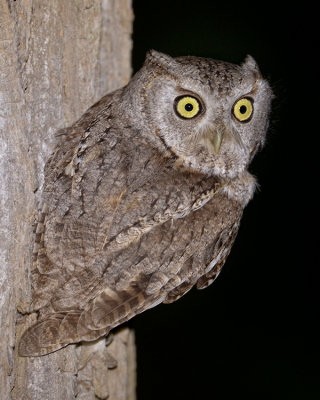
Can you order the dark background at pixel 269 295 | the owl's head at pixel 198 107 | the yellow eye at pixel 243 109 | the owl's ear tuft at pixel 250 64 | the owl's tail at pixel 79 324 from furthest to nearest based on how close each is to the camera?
the dark background at pixel 269 295 → the owl's ear tuft at pixel 250 64 → the yellow eye at pixel 243 109 → the owl's head at pixel 198 107 → the owl's tail at pixel 79 324

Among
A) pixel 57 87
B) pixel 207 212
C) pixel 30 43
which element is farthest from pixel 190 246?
pixel 30 43

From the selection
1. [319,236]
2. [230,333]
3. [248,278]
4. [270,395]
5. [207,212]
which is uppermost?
[207,212]

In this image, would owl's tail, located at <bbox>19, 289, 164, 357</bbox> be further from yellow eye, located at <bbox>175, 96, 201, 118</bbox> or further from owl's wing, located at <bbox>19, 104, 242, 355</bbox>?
yellow eye, located at <bbox>175, 96, 201, 118</bbox>

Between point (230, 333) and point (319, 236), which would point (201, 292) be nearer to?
point (230, 333)

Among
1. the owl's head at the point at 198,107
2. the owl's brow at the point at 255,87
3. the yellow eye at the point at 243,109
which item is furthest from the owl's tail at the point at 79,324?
the owl's brow at the point at 255,87

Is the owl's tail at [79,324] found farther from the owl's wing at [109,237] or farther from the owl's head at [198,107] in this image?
the owl's head at [198,107]

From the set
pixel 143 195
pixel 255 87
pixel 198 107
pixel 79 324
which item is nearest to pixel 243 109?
pixel 255 87
